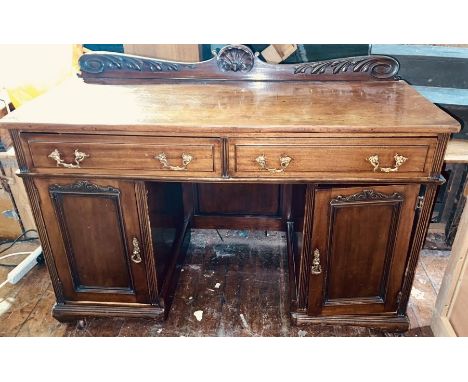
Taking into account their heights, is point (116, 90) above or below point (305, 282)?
above

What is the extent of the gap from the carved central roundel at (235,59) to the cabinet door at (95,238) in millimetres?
654

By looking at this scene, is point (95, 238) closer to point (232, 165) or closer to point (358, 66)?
point (232, 165)

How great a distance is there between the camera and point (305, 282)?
159 cm

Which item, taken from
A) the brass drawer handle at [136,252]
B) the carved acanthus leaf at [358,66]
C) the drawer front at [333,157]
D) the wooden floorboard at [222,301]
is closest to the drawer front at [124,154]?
the drawer front at [333,157]

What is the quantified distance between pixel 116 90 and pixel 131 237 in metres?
0.60

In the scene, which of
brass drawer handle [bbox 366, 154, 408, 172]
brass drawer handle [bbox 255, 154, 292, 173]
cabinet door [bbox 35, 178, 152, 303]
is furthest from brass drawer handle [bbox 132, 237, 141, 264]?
brass drawer handle [bbox 366, 154, 408, 172]

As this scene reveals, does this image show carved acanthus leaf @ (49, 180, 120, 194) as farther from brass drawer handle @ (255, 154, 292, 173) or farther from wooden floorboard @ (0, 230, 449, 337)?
wooden floorboard @ (0, 230, 449, 337)

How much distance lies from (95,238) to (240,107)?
2.48 ft

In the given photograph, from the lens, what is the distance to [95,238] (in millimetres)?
1534

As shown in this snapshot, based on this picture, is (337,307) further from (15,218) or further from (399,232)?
(15,218)

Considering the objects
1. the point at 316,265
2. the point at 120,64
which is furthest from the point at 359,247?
the point at 120,64

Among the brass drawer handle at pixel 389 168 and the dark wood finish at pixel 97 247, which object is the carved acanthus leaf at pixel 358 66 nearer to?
the brass drawer handle at pixel 389 168
